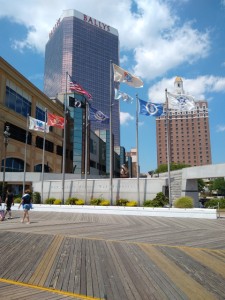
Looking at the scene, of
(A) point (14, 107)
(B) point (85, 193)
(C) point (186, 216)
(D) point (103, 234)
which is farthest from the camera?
(A) point (14, 107)

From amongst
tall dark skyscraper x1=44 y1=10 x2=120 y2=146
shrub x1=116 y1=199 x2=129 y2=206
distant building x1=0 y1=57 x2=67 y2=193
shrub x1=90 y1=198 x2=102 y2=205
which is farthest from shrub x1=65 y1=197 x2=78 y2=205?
tall dark skyscraper x1=44 y1=10 x2=120 y2=146

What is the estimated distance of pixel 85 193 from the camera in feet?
93.2

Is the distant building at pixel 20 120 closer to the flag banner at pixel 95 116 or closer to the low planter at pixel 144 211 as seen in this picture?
the low planter at pixel 144 211

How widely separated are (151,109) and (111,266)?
17926mm

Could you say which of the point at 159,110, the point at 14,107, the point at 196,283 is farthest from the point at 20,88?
the point at 196,283

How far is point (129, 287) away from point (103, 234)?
664cm

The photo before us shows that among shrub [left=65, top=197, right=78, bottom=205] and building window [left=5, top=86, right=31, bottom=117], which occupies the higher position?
building window [left=5, top=86, right=31, bottom=117]

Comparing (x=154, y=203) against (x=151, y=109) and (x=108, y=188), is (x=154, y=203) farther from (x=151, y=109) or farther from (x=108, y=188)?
(x=151, y=109)

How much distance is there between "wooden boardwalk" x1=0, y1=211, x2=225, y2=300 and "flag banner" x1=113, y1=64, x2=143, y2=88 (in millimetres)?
15519

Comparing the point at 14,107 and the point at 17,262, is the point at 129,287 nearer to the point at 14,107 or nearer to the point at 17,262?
the point at 17,262

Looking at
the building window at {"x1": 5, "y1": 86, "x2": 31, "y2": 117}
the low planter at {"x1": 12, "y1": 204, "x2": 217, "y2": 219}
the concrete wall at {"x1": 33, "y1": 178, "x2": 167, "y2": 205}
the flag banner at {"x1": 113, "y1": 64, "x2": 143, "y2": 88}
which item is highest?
the building window at {"x1": 5, "y1": 86, "x2": 31, "y2": 117}

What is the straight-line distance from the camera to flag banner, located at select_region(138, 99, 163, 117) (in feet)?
78.3

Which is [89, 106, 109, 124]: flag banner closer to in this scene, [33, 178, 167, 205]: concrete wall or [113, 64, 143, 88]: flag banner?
[113, 64, 143, 88]: flag banner

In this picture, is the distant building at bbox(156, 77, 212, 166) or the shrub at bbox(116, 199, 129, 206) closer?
the shrub at bbox(116, 199, 129, 206)
